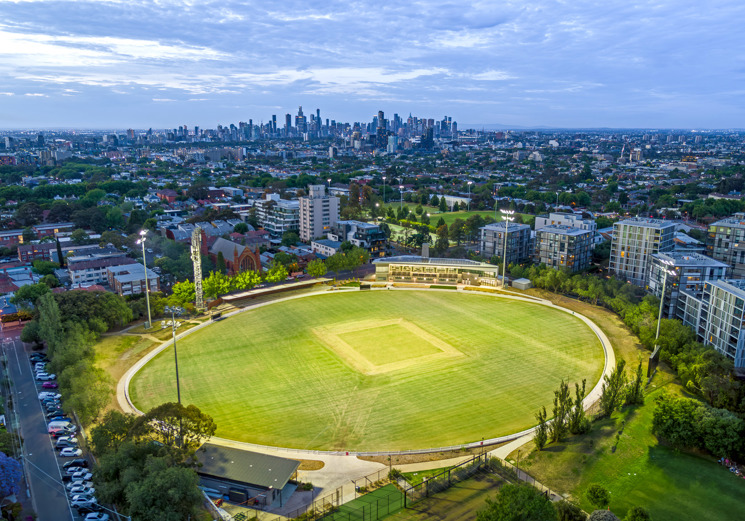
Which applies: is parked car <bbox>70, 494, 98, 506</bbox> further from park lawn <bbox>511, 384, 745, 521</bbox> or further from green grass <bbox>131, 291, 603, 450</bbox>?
park lawn <bbox>511, 384, 745, 521</bbox>

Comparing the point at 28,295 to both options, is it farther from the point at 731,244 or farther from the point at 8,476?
the point at 731,244

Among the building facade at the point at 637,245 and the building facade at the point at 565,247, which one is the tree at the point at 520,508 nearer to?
the building facade at the point at 637,245

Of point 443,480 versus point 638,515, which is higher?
point 638,515

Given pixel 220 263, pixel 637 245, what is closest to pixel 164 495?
pixel 220 263

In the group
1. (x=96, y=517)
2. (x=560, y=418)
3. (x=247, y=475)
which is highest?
(x=560, y=418)

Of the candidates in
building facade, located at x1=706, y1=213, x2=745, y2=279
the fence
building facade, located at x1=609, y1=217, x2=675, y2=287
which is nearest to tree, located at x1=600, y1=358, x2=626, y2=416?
the fence

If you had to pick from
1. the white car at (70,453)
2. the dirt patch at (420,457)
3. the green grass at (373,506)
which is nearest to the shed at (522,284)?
the dirt patch at (420,457)
